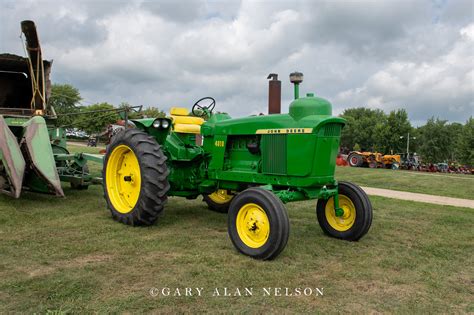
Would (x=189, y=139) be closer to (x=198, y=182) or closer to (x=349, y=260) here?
(x=198, y=182)

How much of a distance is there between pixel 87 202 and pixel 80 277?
3.84 m

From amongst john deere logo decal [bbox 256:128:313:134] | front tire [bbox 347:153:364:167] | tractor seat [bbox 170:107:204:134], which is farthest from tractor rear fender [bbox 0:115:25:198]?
front tire [bbox 347:153:364:167]

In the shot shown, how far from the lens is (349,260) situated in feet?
14.1

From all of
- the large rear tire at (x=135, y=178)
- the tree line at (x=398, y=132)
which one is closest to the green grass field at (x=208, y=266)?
the large rear tire at (x=135, y=178)

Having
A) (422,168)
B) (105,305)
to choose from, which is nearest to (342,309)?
(105,305)

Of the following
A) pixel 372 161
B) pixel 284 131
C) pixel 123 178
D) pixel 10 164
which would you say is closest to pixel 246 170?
pixel 284 131

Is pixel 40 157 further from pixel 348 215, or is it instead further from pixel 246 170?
pixel 348 215

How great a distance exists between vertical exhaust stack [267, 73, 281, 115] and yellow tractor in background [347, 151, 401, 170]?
20702 millimetres

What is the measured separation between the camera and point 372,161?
25078 millimetres

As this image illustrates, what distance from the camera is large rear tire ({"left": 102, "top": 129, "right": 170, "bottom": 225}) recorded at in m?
5.23

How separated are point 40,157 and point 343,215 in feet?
15.4

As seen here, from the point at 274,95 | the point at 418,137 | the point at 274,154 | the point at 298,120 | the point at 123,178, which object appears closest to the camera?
the point at 298,120

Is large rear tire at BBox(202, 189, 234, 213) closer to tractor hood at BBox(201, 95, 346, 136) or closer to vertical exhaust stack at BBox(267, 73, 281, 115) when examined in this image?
tractor hood at BBox(201, 95, 346, 136)

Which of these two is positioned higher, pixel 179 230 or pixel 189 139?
pixel 189 139
